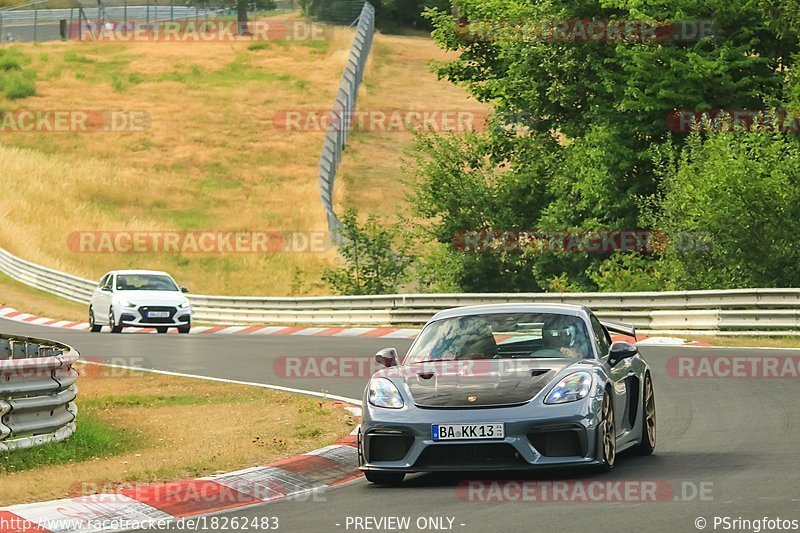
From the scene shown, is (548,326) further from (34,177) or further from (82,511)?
(34,177)

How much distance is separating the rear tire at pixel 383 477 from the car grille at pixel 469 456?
370mm

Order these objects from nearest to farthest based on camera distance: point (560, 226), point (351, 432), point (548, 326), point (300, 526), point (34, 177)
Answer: point (300, 526) < point (548, 326) < point (351, 432) < point (560, 226) < point (34, 177)

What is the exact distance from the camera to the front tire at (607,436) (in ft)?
34.7

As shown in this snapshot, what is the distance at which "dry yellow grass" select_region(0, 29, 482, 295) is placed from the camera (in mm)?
55250

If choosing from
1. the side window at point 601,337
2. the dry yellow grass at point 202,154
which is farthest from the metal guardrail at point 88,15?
the side window at point 601,337

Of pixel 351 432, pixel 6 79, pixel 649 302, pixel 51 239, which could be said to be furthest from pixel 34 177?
pixel 351 432

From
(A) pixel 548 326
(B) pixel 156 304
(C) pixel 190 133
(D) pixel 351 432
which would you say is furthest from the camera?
(C) pixel 190 133

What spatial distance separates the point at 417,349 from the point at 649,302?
53.1 ft

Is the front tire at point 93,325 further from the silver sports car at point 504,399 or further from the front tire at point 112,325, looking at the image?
the silver sports car at point 504,399

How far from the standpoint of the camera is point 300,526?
29.6ft

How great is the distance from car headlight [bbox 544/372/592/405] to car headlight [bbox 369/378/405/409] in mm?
1075

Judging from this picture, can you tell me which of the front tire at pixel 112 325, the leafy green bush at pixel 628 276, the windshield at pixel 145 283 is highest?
the leafy green bush at pixel 628 276

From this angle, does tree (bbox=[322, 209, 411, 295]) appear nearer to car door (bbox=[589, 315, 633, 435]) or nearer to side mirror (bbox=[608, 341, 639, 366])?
car door (bbox=[589, 315, 633, 435])

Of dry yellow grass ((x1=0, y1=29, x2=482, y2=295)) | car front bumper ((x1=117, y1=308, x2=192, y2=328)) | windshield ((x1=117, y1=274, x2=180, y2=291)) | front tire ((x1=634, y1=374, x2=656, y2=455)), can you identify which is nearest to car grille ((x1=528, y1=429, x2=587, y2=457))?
front tire ((x1=634, y1=374, x2=656, y2=455))
